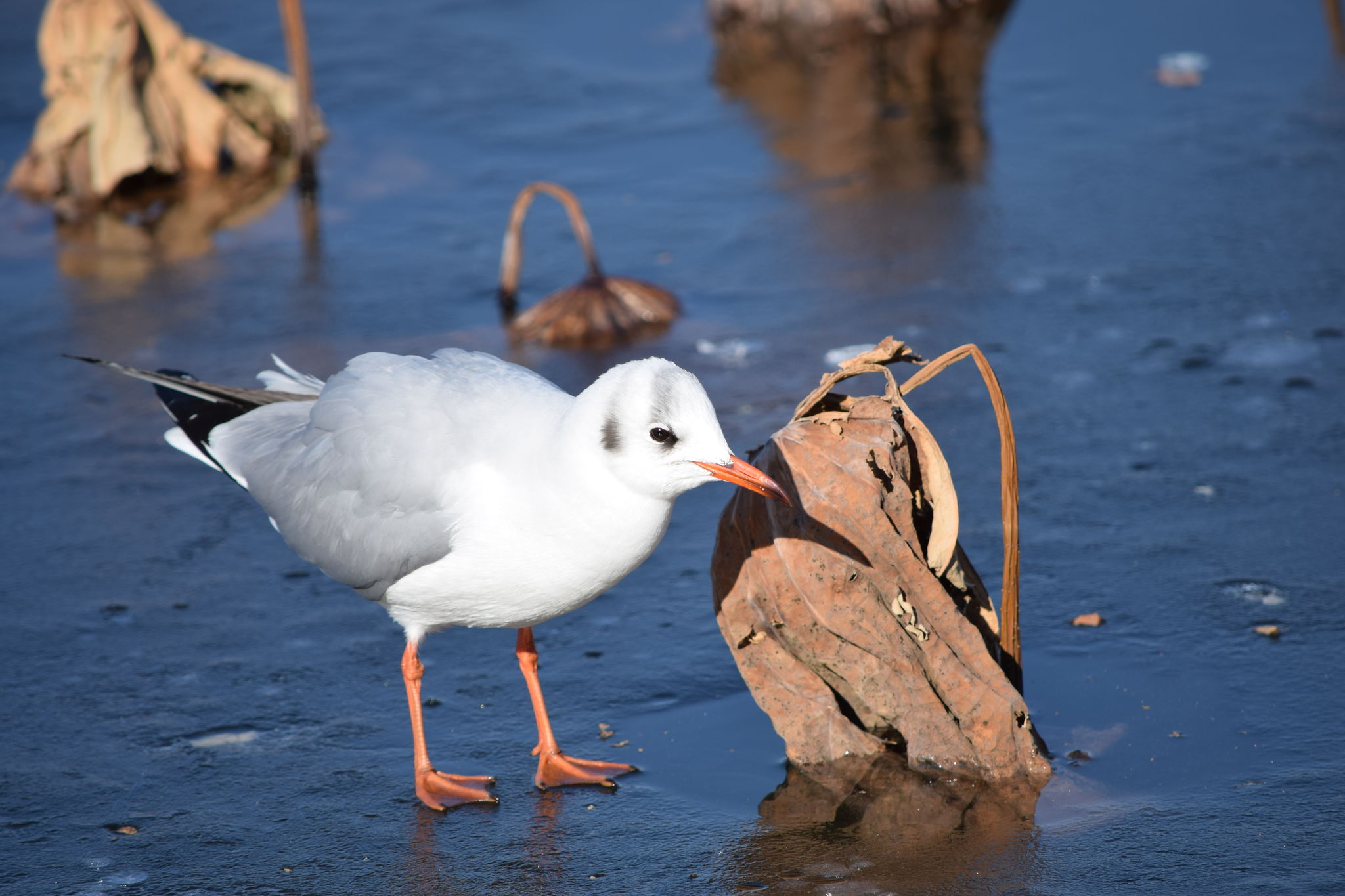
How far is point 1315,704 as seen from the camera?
3.92 metres

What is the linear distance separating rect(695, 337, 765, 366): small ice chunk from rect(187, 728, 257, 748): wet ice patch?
10.1ft

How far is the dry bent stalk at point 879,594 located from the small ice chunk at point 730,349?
108 inches

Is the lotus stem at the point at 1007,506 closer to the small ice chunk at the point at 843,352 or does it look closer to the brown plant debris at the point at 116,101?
the small ice chunk at the point at 843,352

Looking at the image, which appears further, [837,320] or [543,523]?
[837,320]

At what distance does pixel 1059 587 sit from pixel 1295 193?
4314 mm

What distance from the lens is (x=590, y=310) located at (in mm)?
6996

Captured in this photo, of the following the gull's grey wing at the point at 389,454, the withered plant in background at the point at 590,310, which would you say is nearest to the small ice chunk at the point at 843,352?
the withered plant in background at the point at 590,310

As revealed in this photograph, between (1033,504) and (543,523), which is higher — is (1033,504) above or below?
below

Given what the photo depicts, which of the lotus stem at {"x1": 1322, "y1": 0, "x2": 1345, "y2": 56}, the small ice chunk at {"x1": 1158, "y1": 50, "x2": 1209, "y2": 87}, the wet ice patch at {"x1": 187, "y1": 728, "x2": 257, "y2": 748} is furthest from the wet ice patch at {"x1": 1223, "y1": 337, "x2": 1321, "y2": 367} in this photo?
the lotus stem at {"x1": 1322, "y1": 0, "x2": 1345, "y2": 56}

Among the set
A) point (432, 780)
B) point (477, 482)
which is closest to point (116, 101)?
point (477, 482)

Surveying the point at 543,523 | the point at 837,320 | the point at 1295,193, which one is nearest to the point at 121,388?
the point at 837,320

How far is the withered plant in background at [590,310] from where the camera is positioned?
6.96 metres

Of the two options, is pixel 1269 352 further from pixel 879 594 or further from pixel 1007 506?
pixel 879 594

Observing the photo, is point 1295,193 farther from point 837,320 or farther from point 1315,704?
point 1315,704
